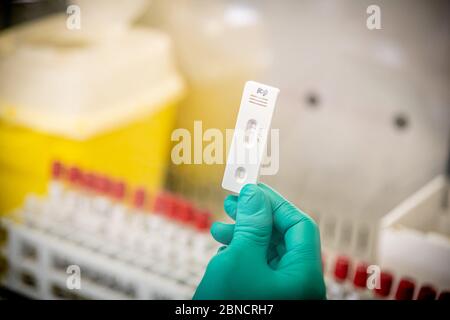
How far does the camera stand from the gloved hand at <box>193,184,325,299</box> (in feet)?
2.95

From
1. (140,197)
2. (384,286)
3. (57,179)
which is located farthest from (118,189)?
(384,286)

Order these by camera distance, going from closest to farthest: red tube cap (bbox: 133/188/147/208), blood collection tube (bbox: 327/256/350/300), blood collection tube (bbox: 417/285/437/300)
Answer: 1. blood collection tube (bbox: 417/285/437/300)
2. blood collection tube (bbox: 327/256/350/300)
3. red tube cap (bbox: 133/188/147/208)

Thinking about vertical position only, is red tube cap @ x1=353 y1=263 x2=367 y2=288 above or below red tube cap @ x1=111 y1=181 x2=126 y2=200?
below

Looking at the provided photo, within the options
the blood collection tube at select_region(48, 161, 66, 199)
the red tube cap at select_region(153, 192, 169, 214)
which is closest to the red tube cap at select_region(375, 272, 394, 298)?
the red tube cap at select_region(153, 192, 169, 214)

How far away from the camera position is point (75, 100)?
1.59 metres

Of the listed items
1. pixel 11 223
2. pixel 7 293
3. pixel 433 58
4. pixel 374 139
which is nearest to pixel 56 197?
pixel 11 223

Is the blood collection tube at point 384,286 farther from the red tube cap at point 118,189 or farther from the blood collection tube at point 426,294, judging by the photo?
the red tube cap at point 118,189

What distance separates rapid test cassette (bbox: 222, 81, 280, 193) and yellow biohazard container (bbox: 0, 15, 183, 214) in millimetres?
777

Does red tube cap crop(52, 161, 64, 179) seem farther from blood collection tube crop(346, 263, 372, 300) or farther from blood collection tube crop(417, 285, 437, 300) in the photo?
blood collection tube crop(417, 285, 437, 300)

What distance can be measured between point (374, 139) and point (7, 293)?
128 centimetres

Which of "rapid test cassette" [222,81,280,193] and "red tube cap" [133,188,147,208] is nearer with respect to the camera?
"rapid test cassette" [222,81,280,193]

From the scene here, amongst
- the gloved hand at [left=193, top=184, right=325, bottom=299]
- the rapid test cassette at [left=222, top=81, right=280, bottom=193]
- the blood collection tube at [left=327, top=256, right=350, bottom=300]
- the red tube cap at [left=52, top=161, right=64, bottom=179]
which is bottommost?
the blood collection tube at [left=327, top=256, right=350, bottom=300]

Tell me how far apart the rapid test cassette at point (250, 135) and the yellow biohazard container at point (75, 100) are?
0.78 metres
